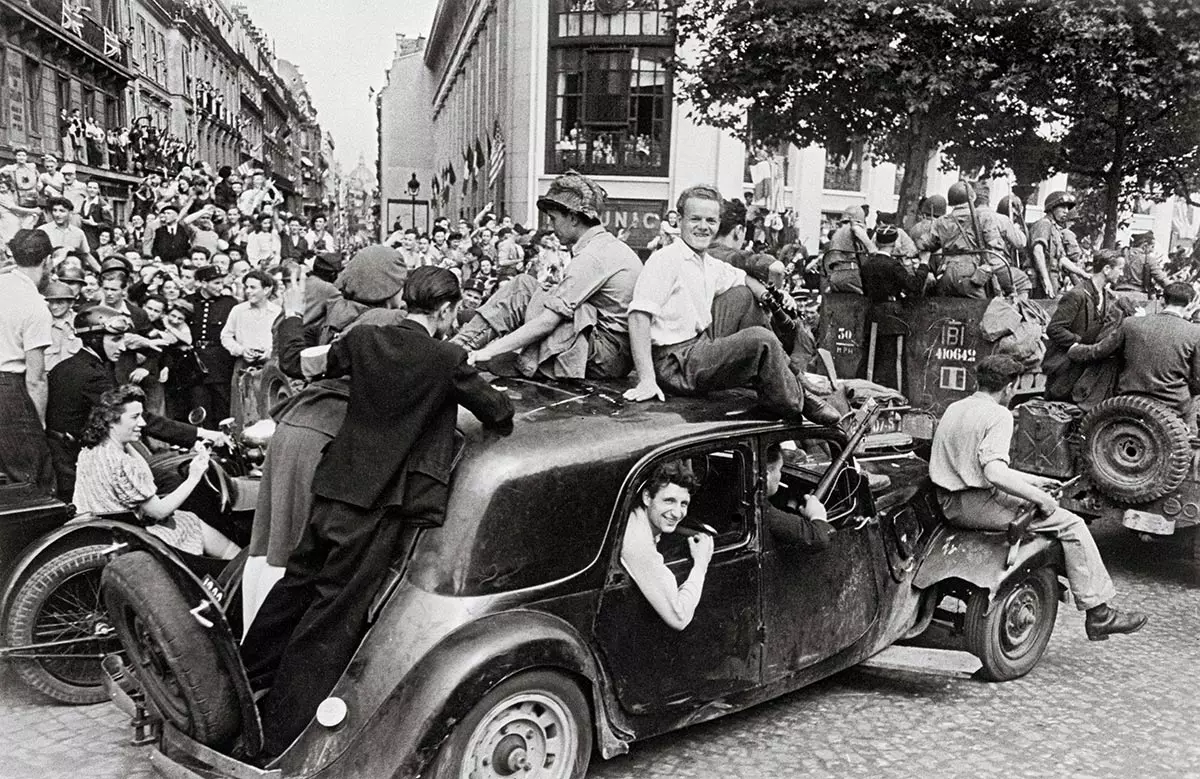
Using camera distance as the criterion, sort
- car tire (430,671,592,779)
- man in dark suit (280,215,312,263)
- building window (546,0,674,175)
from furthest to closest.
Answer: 1. building window (546,0,674,175)
2. man in dark suit (280,215,312,263)
3. car tire (430,671,592,779)

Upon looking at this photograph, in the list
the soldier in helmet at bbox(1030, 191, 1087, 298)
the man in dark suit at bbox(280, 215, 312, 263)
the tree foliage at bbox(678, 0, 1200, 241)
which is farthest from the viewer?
the tree foliage at bbox(678, 0, 1200, 241)

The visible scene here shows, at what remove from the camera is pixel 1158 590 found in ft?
24.1

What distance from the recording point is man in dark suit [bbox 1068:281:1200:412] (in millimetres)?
7129

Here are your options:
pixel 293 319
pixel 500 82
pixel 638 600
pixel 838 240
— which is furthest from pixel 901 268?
pixel 500 82

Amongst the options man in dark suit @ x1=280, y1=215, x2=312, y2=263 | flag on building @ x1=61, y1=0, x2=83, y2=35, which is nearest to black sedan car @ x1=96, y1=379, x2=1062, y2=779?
flag on building @ x1=61, y1=0, x2=83, y2=35

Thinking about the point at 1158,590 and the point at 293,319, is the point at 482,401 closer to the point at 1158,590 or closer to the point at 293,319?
the point at 293,319

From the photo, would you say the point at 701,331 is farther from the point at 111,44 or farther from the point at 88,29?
the point at 111,44

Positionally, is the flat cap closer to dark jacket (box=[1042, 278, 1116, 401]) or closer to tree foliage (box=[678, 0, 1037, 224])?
dark jacket (box=[1042, 278, 1116, 401])

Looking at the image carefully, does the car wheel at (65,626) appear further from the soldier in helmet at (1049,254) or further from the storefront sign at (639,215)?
the storefront sign at (639,215)

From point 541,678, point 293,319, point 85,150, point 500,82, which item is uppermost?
point 500,82

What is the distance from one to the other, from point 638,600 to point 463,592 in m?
0.73

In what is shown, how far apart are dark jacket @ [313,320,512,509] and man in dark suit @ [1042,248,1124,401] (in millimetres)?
5531

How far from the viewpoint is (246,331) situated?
365 inches

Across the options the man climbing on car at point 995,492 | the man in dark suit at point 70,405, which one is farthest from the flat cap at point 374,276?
the man climbing on car at point 995,492
